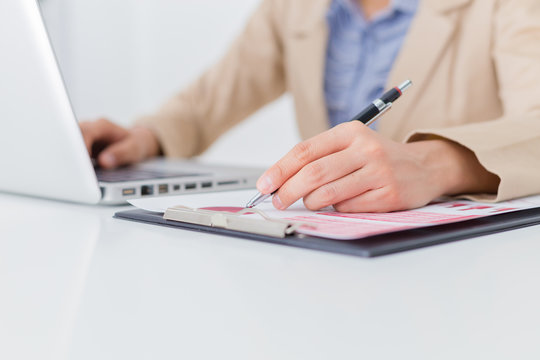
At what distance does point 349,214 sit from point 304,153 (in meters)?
0.07

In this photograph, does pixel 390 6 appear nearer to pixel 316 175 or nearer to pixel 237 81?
pixel 237 81

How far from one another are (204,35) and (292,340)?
332 cm

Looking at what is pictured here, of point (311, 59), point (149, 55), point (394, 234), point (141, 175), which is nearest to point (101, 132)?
point (141, 175)

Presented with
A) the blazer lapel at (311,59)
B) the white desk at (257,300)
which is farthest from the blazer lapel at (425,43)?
the white desk at (257,300)

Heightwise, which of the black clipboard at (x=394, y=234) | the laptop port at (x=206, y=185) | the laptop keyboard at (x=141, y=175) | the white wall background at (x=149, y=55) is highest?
the white wall background at (x=149, y=55)

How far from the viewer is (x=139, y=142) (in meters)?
1.12

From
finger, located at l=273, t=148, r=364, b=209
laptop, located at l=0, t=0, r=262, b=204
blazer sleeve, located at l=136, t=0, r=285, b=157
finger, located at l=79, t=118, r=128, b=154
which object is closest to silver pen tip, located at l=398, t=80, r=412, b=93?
finger, located at l=273, t=148, r=364, b=209

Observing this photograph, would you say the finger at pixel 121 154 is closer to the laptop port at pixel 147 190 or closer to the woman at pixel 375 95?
the woman at pixel 375 95

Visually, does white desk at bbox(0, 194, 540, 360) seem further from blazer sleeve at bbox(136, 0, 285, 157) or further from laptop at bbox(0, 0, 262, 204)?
blazer sleeve at bbox(136, 0, 285, 157)

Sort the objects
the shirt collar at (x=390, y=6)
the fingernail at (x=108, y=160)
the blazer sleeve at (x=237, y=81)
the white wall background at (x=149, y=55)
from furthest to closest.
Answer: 1. the white wall background at (x=149, y=55)
2. the blazer sleeve at (x=237, y=81)
3. the shirt collar at (x=390, y=6)
4. the fingernail at (x=108, y=160)

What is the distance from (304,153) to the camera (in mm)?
581

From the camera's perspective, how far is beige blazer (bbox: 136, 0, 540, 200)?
0.70 m

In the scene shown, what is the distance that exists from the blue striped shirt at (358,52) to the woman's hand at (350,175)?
639mm

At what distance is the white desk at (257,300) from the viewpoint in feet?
0.89
